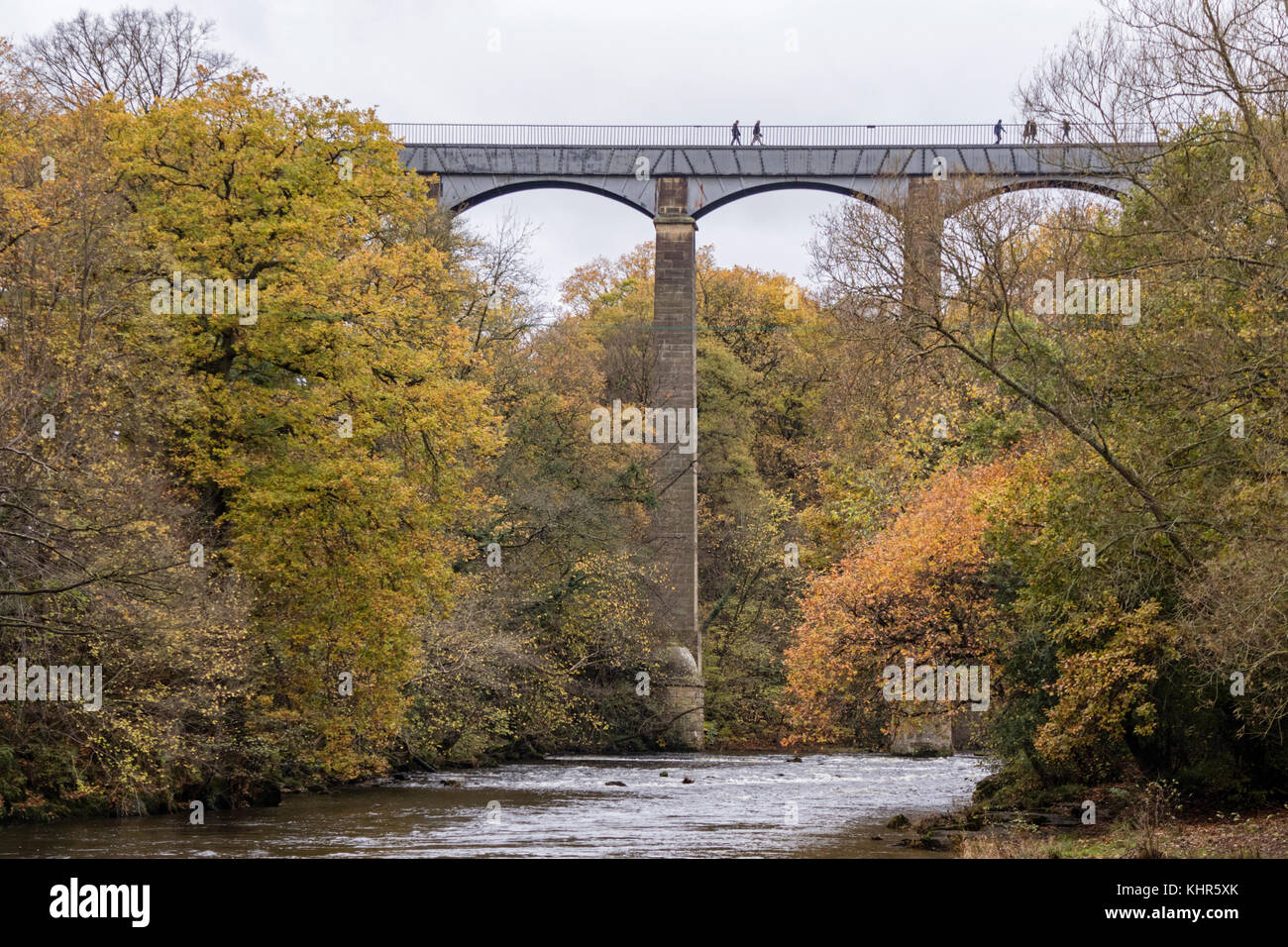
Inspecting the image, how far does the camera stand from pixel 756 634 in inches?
1758

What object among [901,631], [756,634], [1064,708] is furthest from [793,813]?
[756,634]

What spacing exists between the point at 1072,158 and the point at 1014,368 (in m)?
3.18

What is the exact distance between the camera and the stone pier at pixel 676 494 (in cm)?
3972

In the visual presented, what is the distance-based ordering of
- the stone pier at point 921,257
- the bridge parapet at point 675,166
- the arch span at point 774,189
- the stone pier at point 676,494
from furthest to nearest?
the arch span at point 774,189
the bridge parapet at point 675,166
the stone pier at point 676,494
the stone pier at point 921,257

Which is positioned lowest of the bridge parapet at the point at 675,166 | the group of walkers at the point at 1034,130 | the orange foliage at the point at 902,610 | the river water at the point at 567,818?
the river water at the point at 567,818

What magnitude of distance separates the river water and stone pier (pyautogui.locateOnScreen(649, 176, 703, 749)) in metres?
6.57

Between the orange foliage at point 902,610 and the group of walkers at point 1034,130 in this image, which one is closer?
the group of walkers at point 1034,130

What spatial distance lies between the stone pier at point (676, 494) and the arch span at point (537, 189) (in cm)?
110

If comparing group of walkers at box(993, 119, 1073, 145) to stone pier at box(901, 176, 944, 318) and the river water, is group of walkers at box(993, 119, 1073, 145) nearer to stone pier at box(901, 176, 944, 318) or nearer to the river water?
stone pier at box(901, 176, 944, 318)

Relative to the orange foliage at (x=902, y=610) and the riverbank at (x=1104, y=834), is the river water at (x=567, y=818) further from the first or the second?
the orange foliage at (x=902, y=610)

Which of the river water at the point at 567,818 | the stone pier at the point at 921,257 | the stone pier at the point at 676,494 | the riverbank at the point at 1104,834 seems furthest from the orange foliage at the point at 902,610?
the stone pier at the point at 676,494

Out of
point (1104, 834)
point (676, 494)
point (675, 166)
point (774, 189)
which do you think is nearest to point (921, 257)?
point (1104, 834)

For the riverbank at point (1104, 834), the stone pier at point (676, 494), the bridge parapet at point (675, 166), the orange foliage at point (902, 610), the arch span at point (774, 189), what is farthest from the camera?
the arch span at point (774, 189)

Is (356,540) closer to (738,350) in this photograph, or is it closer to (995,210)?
(995,210)
